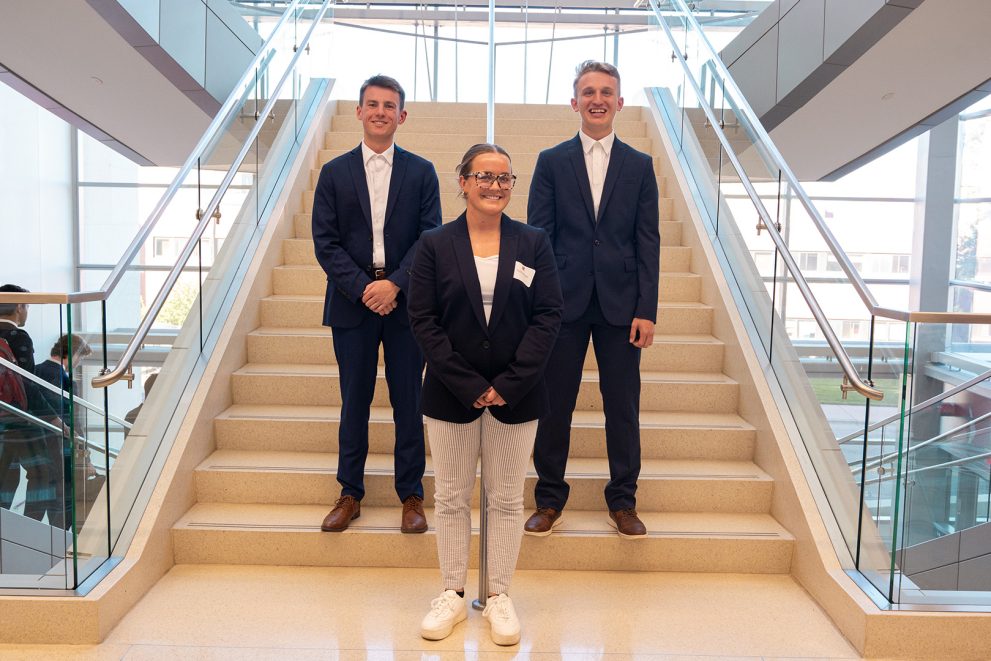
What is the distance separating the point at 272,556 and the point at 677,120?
4182 mm

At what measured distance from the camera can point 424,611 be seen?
125 inches

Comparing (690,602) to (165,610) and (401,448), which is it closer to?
(401,448)

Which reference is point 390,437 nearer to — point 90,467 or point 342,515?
point 342,515

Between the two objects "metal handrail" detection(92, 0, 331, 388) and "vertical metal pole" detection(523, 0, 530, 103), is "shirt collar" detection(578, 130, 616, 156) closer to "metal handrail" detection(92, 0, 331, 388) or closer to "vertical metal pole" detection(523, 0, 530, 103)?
"metal handrail" detection(92, 0, 331, 388)

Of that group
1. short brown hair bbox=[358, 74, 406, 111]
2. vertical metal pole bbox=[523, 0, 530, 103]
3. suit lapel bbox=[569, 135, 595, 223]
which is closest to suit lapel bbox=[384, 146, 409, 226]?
short brown hair bbox=[358, 74, 406, 111]

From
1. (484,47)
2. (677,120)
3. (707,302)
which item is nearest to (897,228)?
(484,47)

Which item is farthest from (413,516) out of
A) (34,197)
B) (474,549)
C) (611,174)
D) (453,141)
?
(34,197)

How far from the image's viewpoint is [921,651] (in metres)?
2.90

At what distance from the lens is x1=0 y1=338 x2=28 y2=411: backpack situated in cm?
291

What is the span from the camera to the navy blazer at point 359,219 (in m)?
3.49

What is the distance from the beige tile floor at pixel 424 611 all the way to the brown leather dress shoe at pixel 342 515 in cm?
17

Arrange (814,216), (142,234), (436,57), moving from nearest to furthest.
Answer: (142,234) < (814,216) < (436,57)

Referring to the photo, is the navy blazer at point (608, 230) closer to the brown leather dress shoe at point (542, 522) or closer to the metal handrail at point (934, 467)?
the brown leather dress shoe at point (542, 522)

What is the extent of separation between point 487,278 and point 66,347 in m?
1.38
